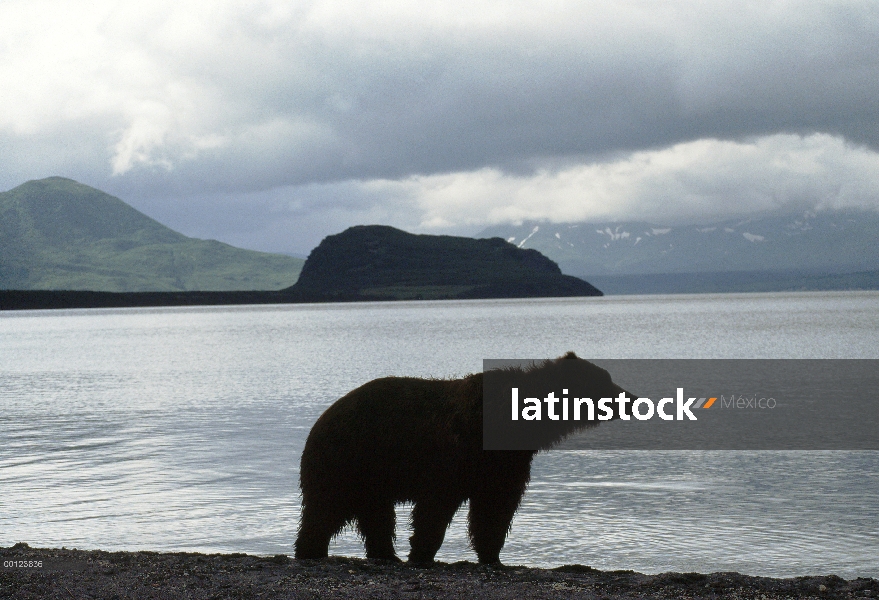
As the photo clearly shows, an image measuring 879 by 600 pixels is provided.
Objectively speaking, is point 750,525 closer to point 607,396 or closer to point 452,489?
point 607,396

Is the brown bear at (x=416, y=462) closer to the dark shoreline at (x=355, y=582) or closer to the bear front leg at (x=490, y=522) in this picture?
the bear front leg at (x=490, y=522)

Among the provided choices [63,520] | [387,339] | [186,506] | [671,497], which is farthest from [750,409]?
[387,339]

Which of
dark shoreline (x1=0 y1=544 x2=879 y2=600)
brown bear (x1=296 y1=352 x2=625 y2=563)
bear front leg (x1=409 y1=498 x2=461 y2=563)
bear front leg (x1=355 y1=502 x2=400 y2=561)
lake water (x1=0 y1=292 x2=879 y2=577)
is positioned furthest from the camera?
lake water (x1=0 y1=292 x2=879 y2=577)

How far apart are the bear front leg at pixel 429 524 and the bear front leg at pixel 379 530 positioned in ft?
1.19

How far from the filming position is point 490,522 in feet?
30.0

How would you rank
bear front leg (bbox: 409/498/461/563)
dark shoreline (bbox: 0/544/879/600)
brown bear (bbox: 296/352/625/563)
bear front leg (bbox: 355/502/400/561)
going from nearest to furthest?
1. dark shoreline (bbox: 0/544/879/600)
2. brown bear (bbox: 296/352/625/563)
3. bear front leg (bbox: 409/498/461/563)
4. bear front leg (bbox: 355/502/400/561)

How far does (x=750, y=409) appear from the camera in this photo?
88.6 feet

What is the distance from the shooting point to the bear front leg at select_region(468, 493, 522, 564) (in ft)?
29.6

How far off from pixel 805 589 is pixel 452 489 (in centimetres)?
338

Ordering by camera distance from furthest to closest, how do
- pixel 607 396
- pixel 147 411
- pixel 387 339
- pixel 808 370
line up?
pixel 387 339 → pixel 808 370 → pixel 147 411 → pixel 607 396

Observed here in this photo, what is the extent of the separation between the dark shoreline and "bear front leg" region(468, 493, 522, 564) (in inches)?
7.0

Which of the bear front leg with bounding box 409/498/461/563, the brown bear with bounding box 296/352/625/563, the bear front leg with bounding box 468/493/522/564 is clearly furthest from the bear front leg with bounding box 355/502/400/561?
the bear front leg with bounding box 468/493/522/564

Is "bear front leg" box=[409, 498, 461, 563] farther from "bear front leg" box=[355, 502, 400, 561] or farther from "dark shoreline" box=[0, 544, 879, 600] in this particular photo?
"bear front leg" box=[355, 502, 400, 561]

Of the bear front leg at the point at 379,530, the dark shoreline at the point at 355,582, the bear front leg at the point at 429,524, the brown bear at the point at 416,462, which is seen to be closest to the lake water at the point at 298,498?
the dark shoreline at the point at 355,582
